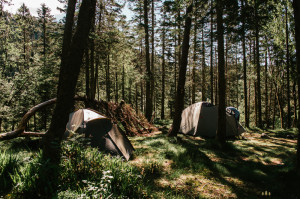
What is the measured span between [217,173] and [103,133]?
388cm

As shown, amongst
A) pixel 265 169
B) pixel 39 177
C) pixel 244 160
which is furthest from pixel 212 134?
pixel 39 177

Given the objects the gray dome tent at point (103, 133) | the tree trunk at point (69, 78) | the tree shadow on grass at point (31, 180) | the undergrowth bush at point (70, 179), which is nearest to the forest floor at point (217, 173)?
the gray dome tent at point (103, 133)

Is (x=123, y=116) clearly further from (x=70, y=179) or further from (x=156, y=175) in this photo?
Answer: (x=70, y=179)

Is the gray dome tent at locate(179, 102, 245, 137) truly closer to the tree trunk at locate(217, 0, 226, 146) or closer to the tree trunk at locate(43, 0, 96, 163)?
the tree trunk at locate(217, 0, 226, 146)

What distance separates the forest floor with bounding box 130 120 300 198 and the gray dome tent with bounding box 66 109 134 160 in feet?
1.94

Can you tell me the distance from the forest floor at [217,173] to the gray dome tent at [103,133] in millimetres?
592

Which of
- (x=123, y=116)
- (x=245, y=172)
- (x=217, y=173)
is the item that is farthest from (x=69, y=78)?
(x=123, y=116)

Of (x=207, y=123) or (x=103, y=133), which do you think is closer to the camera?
(x=103, y=133)

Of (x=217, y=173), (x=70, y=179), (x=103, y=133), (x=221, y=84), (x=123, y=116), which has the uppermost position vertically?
(x=221, y=84)

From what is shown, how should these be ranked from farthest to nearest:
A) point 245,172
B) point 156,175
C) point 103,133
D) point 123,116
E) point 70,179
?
point 123,116
point 103,133
point 245,172
point 156,175
point 70,179

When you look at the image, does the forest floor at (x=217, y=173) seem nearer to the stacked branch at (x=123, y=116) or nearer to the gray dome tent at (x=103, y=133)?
the gray dome tent at (x=103, y=133)

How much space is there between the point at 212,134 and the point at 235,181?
5920mm

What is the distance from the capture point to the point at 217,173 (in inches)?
196

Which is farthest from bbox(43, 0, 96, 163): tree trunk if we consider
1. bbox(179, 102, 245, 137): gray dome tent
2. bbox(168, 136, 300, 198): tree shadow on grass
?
bbox(179, 102, 245, 137): gray dome tent
